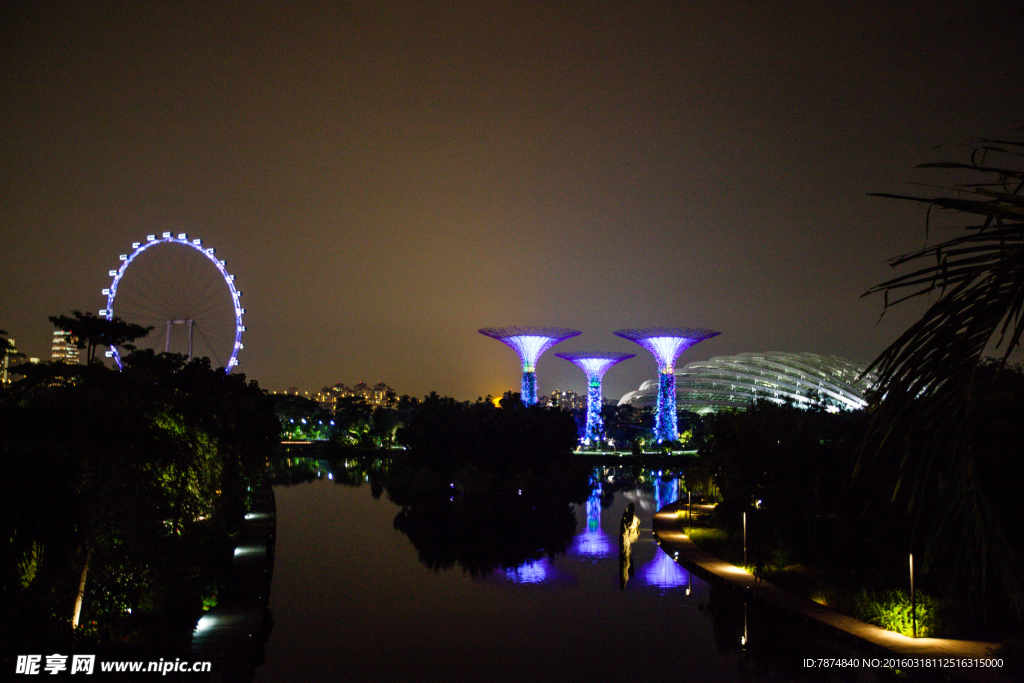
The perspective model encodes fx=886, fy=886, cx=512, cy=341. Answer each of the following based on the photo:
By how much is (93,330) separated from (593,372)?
6010cm

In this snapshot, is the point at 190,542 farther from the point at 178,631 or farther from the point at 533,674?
the point at 533,674

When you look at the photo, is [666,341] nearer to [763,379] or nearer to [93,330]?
[763,379]

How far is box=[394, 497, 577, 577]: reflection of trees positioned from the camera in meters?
31.8

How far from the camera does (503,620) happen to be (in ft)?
75.6

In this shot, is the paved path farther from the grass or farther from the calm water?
the calm water

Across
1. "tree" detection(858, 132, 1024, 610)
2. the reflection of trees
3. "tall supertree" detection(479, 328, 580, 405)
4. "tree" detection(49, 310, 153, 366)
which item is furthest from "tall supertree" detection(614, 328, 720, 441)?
"tree" detection(858, 132, 1024, 610)

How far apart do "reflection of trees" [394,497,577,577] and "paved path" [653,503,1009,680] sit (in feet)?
16.2

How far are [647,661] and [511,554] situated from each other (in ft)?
45.6

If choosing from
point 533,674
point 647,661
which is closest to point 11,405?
point 533,674

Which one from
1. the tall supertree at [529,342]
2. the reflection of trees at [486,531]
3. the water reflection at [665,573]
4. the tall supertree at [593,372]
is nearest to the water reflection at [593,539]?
the reflection of trees at [486,531]

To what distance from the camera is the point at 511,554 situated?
107ft

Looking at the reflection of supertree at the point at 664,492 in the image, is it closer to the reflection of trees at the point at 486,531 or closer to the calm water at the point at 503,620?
the reflection of trees at the point at 486,531

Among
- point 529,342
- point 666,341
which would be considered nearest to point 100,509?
point 529,342

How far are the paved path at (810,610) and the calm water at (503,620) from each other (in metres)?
0.58
